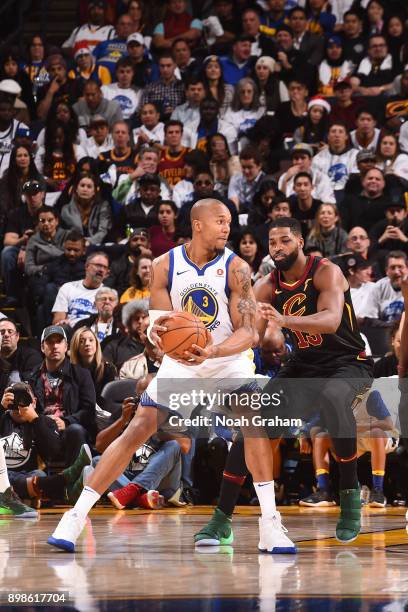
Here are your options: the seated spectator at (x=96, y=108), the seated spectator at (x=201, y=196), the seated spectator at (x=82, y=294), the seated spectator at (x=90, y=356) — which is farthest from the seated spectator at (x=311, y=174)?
the seated spectator at (x=90, y=356)

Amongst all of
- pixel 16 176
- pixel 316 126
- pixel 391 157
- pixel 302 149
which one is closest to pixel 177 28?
pixel 316 126

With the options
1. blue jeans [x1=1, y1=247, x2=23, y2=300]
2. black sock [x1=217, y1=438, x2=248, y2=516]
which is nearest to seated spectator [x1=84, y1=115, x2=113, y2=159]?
blue jeans [x1=1, y1=247, x2=23, y2=300]

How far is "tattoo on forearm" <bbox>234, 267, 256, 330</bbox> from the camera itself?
5766 mm

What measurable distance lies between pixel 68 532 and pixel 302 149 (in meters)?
8.10

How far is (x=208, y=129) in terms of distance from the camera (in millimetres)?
14188

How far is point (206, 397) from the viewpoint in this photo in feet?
20.3

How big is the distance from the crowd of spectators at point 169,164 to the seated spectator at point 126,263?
2cm

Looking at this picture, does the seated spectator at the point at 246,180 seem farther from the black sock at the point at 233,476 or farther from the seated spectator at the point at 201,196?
the black sock at the point at 233,476

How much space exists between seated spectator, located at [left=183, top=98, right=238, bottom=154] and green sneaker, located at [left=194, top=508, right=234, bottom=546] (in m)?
8.65

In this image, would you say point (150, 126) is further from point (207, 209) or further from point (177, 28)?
point (207, 209)

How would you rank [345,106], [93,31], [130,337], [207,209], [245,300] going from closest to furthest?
[245,300] < [207,209] < [130,337] < [345,106] < [93,31]

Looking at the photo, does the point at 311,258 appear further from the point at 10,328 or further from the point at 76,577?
the point at 10,328

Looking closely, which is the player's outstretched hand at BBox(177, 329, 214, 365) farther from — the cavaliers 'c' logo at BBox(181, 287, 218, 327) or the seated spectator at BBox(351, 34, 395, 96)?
the seated spectator at BBox(351, 34, 395, 96)

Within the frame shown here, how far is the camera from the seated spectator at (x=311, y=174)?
12672 millimetres
